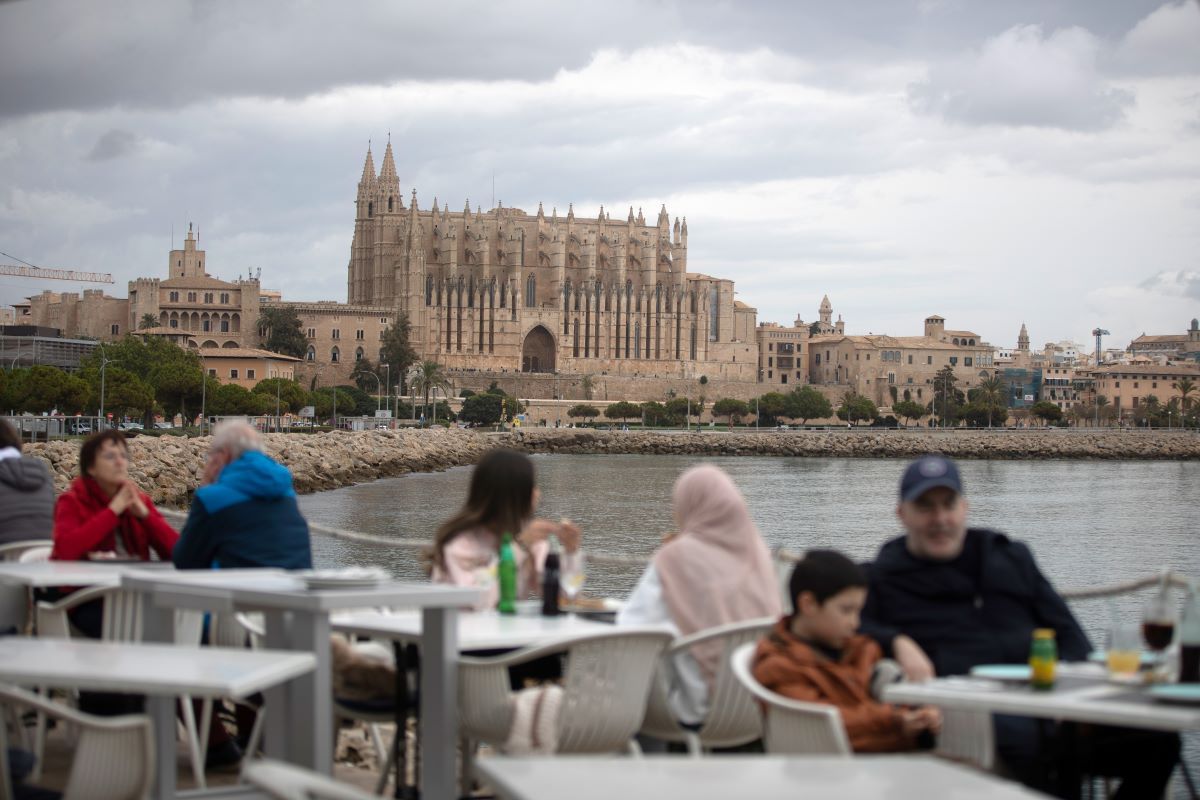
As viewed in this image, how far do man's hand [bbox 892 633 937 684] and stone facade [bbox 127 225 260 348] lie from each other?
2995 inches

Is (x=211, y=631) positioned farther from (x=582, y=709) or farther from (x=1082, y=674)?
(x=1082, y=674)

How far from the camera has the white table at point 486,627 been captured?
416 centimetres

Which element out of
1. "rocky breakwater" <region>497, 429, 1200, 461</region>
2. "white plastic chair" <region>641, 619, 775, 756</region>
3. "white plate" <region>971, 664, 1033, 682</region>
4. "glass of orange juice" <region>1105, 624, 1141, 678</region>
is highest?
"glass of orange juice" <region>1105, 624, 1141, 678</region>

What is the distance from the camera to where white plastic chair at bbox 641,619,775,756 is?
4.32 metres

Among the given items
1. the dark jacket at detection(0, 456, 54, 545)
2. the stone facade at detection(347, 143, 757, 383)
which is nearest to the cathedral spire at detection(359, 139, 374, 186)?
the stone facade at detection(347, 143, 757, 383)

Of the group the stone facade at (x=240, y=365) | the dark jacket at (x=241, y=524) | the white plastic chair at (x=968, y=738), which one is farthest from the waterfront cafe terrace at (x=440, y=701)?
the stone facade at (x=240, y=365)

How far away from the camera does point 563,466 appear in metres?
54.3

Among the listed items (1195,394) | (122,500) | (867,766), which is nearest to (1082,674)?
(867,766)

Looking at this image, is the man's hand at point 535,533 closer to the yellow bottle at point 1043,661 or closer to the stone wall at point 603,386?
the yellow bottle at point 1043,661

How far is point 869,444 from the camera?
74938 millimetres

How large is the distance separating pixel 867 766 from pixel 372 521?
83.9ft

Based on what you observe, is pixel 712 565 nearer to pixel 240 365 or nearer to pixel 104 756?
pixel 104 756

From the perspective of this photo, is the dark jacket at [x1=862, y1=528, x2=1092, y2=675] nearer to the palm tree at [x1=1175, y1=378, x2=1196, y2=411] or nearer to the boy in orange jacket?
the boy in orange jacket

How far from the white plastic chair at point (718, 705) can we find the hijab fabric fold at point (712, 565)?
0.06m
